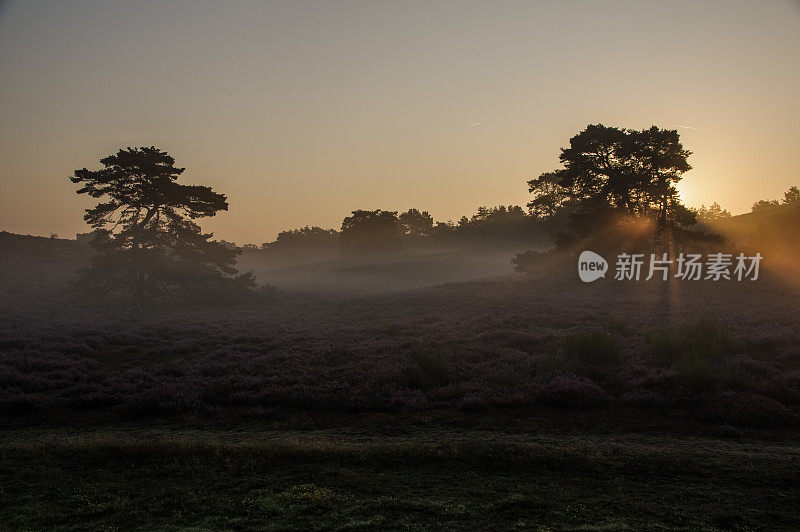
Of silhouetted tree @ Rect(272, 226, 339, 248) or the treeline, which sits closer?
the treeline

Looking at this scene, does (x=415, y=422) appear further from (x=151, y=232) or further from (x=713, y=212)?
(x=713, y=212)

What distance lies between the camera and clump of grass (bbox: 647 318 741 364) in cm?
1546

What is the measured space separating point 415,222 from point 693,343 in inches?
4884

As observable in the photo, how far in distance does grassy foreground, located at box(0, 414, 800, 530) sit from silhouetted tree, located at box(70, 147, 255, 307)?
101 feet

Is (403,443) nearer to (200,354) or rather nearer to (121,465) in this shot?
(121,465)

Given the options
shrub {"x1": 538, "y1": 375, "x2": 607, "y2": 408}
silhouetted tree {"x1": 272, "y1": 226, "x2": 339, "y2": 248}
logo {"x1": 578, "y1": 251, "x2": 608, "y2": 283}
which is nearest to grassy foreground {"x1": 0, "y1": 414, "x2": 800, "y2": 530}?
shrub {"x1": 538, "y1": 375, "x2": 607, "y2": 408}

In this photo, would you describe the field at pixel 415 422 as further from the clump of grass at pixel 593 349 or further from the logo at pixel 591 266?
the logo at pixel 591 266

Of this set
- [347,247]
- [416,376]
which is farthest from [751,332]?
[347,247]

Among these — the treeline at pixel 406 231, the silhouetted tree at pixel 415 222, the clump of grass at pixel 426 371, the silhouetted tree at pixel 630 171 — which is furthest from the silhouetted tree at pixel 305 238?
the clump of grass at pixel 426 371

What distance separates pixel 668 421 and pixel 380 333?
14.2m

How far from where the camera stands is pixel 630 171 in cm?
3972

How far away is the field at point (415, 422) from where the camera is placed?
660 centimetres

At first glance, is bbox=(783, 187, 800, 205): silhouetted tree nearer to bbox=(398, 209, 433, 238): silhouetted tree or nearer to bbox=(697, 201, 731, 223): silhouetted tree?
bbox=(697, 201, 731, 223): silhouetted tree

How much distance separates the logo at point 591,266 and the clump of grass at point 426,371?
26582 mm
